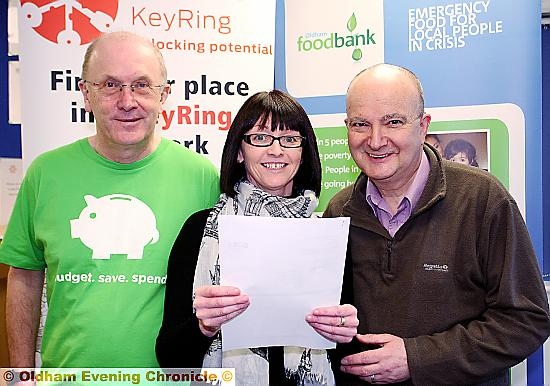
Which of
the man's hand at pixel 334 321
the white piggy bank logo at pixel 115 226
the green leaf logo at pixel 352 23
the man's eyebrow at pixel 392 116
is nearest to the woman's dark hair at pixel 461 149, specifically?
the green leaf logo at pixel 352 23

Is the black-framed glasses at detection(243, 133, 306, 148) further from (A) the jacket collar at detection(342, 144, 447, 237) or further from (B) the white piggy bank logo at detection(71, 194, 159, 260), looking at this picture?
(B) the white piggy bank logo at detection(71, 194, 159, 260)

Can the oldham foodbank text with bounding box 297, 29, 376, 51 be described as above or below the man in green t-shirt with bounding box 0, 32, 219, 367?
above

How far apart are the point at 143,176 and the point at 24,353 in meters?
0.88

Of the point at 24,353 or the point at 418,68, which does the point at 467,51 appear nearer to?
the point at 418,68

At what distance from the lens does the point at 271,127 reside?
230 centimetres

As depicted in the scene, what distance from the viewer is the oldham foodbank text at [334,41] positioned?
377 centimetres

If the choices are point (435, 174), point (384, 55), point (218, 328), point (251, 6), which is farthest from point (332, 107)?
point (218, 328)

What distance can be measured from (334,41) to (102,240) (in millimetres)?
2053

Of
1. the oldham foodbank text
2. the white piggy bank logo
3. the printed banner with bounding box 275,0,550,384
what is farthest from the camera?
the oldham foodbank text

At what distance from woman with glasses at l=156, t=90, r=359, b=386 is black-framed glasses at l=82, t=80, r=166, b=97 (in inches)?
14.2

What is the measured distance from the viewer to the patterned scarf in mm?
2254

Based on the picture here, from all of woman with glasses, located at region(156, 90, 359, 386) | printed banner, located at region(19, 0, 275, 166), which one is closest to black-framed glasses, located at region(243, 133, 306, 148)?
woman with glasses, located at region(156, 90, 359, 386)

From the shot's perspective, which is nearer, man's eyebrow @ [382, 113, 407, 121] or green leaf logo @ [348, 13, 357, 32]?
man's eyebrow @ [382, 113, 407, 121]

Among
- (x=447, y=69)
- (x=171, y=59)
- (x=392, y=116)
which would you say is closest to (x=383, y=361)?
(x=392, y=116)
